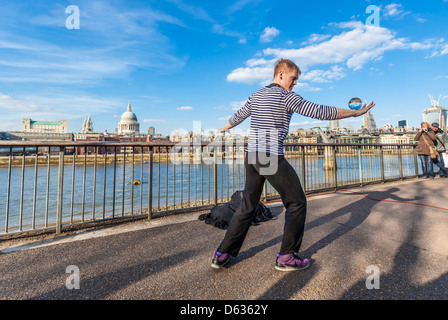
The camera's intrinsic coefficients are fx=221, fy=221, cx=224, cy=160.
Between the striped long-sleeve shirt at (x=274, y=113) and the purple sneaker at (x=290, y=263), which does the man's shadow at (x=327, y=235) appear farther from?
the striped long-sleeve shirt at (x=274, y=113)

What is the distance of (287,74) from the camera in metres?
2.17

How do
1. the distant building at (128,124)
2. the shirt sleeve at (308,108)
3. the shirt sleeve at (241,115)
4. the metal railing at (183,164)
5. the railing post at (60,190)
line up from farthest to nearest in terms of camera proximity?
the distant building at (128,124) → the metal railing at (183,164) → the railing post at (60,190) → the shirt sleeve at (241,115) → the shirt sleeve at (308,108)

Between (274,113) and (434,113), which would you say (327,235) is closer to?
(274,113)

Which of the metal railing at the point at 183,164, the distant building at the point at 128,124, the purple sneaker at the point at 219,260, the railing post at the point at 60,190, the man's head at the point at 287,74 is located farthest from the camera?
the distant building at the point at 128,124

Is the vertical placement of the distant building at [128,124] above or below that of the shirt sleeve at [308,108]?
above

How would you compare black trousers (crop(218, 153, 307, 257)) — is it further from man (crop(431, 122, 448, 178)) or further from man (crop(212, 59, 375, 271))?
man (crop(431, 122, 448, 178))

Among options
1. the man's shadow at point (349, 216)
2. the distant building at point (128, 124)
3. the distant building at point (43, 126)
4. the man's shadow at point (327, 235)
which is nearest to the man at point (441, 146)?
the man's shadow at point (327, 235)

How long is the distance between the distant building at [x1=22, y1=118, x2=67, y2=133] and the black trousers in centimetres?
17936

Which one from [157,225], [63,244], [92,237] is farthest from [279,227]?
[63,244]

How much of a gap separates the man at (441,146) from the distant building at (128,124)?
138699mm

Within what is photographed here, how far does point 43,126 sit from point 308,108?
188 meters

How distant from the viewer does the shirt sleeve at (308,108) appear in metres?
1.94

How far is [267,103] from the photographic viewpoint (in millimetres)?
2090
